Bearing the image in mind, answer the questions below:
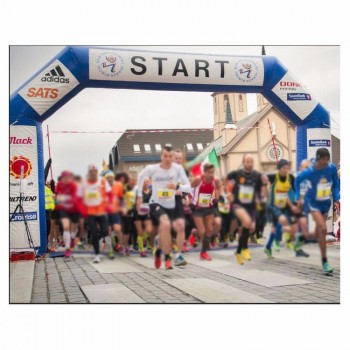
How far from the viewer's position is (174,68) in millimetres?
4977

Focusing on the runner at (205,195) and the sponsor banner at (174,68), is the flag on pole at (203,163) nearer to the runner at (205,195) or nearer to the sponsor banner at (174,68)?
the runner at (205,195)

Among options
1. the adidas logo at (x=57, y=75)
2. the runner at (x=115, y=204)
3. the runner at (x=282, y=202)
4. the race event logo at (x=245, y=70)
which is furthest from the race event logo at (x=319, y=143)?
the adidas logo at (x=57, y=75)

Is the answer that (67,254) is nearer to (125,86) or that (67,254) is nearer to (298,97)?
(125,86)

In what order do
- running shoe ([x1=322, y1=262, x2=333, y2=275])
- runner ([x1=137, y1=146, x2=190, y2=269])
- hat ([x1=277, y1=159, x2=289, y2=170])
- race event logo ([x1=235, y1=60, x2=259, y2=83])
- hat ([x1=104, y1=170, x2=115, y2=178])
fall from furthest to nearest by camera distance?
1. race event logo ([x1=235, y1=60, x2=259, y2=83])
2. running shoe ([x1=322, y1=262, x2=333, y2=275])
3. hat ([x1=277, y1=159, x2=289, y2=170])
4. hat ([x1=104, y1=170, x2=115, y2=178])
5. runner ([x1=137, y1=146, x2=190, y2=269])

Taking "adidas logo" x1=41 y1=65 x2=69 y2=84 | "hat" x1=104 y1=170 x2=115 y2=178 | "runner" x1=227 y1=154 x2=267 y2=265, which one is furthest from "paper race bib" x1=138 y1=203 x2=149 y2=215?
"adidas logo" x1=41 y1=65 x2=69 y2=84

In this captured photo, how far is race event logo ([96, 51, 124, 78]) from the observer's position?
479cm

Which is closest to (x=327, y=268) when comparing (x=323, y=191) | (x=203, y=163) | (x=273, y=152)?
(x=323, y=191)

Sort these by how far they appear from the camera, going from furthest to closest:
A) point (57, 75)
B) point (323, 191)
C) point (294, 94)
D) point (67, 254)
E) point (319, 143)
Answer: point (319, 143) < point (294, 94) < point (57, 75) < point (67, 254) < point (323, 191)

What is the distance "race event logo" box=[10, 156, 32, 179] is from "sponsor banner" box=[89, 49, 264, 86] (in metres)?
1.19

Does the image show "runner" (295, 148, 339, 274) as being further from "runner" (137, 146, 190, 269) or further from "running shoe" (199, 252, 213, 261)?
"runner" (137, 146, 190, 269)

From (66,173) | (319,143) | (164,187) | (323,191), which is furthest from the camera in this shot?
(319,143)

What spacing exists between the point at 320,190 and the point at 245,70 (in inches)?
55.9

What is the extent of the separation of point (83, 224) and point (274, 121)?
222 cm

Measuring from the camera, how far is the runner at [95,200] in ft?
14.2
